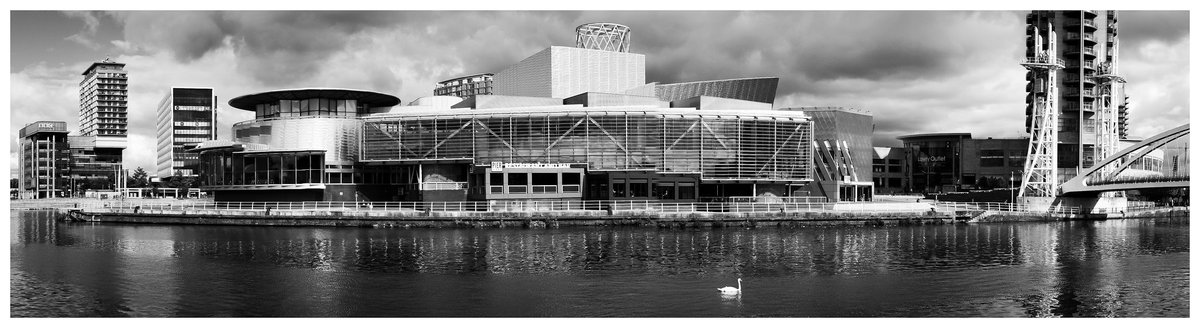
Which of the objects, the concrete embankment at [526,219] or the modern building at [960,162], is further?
the modern building at [960,162]

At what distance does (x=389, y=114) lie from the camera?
91.4 m

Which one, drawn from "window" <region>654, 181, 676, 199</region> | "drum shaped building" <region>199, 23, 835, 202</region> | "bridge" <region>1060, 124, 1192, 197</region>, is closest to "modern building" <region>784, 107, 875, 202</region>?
"drum shaped building" <region>199, 23, 835, 202</region>

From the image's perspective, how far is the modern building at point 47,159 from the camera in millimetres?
189500

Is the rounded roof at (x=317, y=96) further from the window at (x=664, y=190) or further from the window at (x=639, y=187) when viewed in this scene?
the window at (x=664, y=190)

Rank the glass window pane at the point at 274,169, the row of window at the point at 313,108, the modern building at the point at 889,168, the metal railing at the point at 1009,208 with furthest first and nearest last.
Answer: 1. the modern building at the point at 889,168
2. the row of window at the point at 313,108
3. the glass window pane at the point at 274,169
4. the metal railing at the point at 1009,208

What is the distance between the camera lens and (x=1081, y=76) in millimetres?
128375

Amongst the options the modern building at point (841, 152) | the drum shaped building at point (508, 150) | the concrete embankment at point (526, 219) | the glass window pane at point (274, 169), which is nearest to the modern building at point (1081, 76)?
the modern building at point (841, 152)

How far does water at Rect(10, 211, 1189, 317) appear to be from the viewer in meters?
34.4

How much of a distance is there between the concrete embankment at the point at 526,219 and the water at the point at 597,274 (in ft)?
19.5

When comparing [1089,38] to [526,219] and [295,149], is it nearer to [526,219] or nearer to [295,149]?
[526,219]

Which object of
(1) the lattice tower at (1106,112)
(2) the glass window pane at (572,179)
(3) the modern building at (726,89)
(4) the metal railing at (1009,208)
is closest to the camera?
(4) the metal railing at (1009,208)

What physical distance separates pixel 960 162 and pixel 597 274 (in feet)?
373

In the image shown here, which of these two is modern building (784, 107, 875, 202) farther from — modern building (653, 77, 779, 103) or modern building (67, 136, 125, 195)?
modern building (67, 136, 125, 195)

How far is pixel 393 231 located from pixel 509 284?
31416 millimetres
